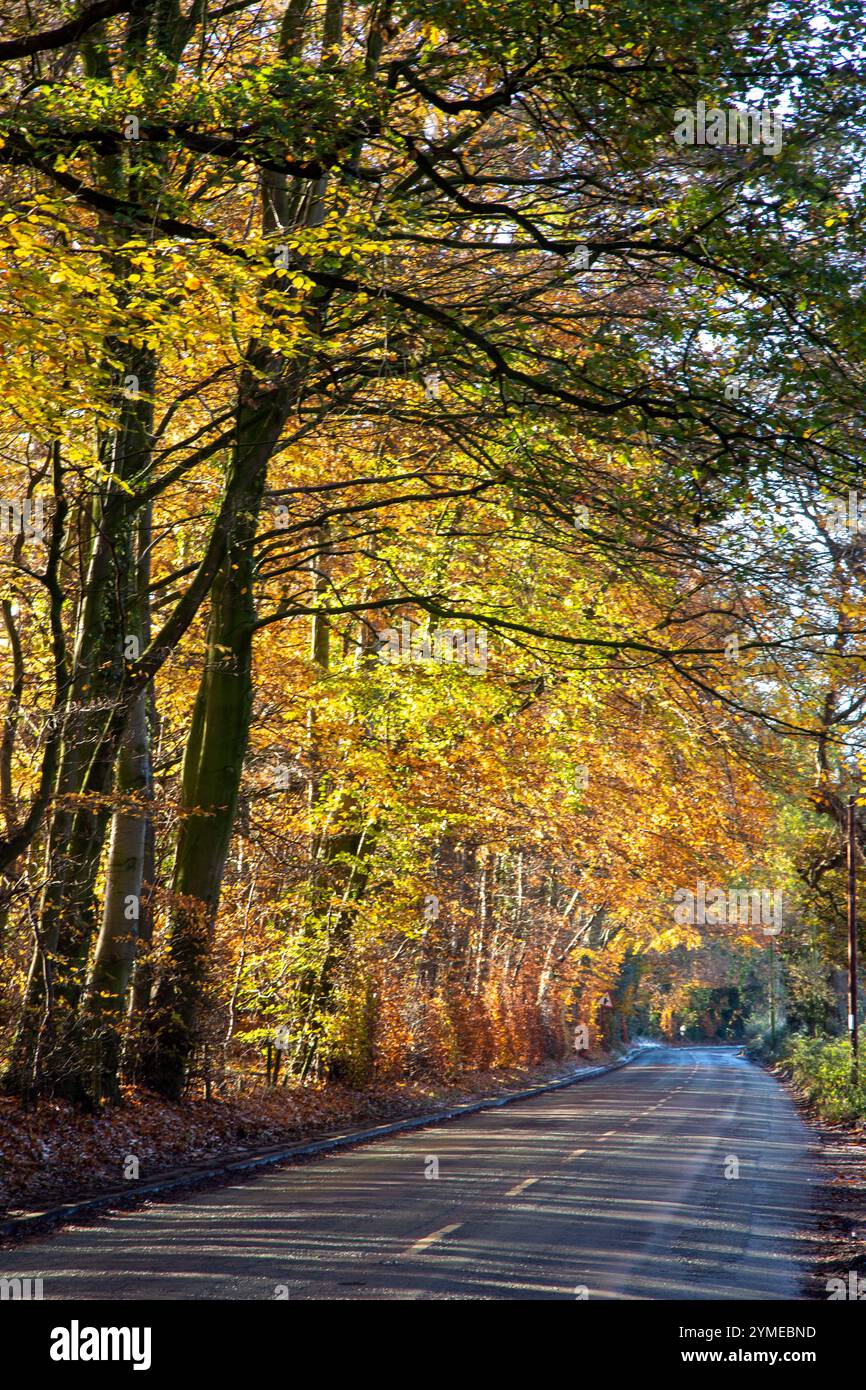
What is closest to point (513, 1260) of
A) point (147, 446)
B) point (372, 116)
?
point (372, 116)

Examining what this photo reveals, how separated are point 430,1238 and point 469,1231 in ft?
1.92

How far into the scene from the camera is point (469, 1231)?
10992 millimetres

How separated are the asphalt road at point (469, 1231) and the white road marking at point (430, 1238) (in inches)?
0.7

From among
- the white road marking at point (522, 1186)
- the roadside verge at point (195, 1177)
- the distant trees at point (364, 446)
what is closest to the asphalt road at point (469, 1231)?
the white road marking at point (522, 1186)

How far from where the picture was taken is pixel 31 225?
978 cm

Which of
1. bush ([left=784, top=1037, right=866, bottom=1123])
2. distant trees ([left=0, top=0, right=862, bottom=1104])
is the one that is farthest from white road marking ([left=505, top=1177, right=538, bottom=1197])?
bush ([left=784, top=1037, right=866, bottom=1123])

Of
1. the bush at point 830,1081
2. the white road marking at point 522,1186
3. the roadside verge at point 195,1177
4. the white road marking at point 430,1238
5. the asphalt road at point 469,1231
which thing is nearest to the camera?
the asphalt road at point 469,1231

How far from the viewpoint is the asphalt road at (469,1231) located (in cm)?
862

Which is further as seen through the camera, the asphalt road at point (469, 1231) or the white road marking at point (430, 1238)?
the white road marking at point (430, 1238)

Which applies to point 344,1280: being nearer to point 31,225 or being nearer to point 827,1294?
point 827,1294

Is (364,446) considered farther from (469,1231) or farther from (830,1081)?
(830,1081)

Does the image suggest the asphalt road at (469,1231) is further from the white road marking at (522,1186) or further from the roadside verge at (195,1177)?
the roadside verge at (195,1177)

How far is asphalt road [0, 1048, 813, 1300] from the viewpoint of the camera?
8625 mm

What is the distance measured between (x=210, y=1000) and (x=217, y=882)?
164cm
